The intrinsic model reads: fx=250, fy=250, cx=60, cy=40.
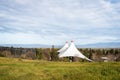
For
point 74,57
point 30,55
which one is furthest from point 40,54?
point 74,57

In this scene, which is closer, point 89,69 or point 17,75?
point 17,75

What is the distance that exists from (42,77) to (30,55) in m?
36.4

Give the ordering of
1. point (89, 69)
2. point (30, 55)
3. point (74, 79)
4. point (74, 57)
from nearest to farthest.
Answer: point (74, 79), point (89, 69), point (74, 57), point (30, 55)

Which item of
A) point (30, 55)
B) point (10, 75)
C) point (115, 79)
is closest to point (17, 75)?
point (10, 75)

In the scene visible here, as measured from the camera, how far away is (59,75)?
19.4 metres

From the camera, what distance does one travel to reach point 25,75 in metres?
19.2

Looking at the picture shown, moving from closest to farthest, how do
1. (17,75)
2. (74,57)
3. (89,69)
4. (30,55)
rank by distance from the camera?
1. (17,75)
2. (89,69)
3. (74,57)
4. (30,55)

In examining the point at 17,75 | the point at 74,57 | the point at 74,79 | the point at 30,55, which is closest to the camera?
the point at 74,79

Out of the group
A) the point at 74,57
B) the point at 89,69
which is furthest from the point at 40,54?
the point at 89,69

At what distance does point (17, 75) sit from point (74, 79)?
14.9ft

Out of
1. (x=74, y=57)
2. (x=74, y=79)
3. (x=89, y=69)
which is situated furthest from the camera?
(x=74, y=57)

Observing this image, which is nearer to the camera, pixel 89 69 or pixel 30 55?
pixel 89 69

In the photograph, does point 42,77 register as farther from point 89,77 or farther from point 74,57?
point 74,57

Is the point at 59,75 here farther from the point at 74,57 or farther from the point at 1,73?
the point at 74,57
